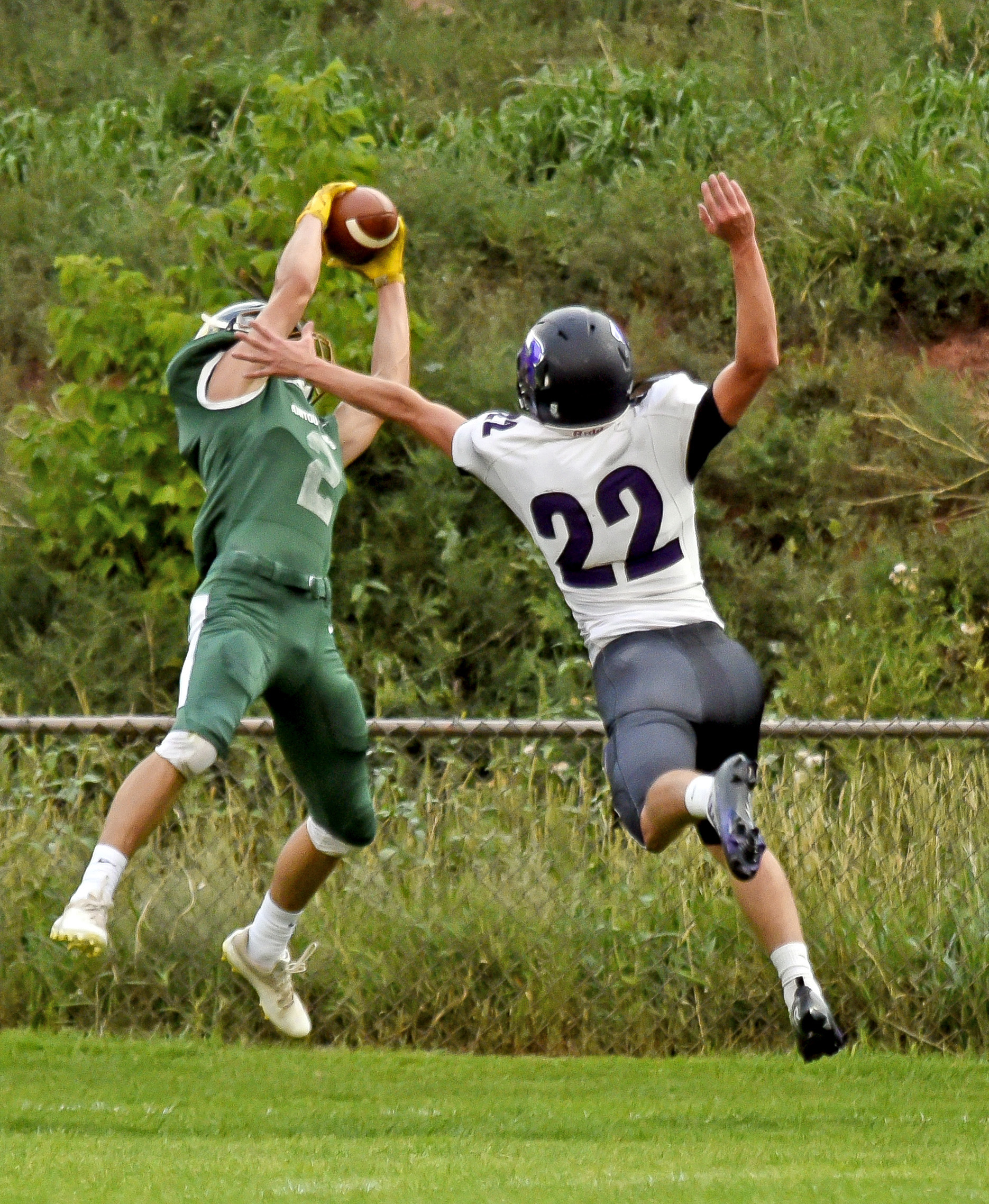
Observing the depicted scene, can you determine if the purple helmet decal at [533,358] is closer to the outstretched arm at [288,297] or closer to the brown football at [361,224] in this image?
the outstretched arm at [288,297]

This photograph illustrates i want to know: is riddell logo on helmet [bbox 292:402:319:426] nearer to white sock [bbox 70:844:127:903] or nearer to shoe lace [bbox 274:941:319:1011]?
white sock [bbox 70:844:127:903]

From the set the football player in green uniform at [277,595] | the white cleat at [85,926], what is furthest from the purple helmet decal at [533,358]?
the white cleat at [85,926]

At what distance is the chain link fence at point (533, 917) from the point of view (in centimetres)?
620

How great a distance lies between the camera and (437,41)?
1616 centimetres

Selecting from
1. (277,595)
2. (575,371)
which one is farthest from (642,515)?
(277,595)

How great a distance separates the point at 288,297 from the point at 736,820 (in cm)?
231

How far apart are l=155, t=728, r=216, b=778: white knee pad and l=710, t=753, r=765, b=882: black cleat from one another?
1.58 metres

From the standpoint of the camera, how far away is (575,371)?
4.65 m

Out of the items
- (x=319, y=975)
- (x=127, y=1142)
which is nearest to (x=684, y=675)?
(x=127, y=1142)

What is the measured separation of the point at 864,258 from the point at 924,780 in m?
6.28

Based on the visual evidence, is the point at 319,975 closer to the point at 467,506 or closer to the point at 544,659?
the point at 544,659

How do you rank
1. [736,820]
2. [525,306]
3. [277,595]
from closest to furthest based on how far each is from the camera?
[736,820]
[277,595]
[525,306]

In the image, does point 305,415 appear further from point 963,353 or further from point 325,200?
point 963,353

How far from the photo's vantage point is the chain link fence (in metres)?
6.20
